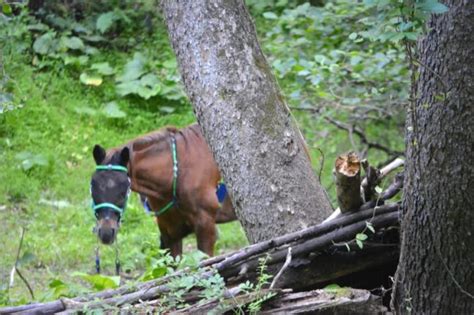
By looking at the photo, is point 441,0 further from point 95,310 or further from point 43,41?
point 43,41

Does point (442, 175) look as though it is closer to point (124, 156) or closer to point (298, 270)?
point (298, 270)

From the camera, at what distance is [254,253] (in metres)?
3.21

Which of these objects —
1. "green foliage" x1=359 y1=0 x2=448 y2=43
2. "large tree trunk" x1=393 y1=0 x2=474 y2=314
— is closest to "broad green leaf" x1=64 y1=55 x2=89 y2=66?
"large tree trunk" x1=393 y1=0 x2=474 y2=314

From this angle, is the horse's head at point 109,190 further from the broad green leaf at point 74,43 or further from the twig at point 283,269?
the broad green leaf at point 74,43

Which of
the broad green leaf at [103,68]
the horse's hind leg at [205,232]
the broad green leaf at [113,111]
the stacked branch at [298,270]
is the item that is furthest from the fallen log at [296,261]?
the broad green leaf at [103,68]

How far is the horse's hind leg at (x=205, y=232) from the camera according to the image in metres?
7.37

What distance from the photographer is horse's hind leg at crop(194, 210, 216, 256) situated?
7.37 m

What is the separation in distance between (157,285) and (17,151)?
740 centimetres

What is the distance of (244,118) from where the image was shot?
12.2 ft

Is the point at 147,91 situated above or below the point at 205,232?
below

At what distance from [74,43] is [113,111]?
4.65 ft

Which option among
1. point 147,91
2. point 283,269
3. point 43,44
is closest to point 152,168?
point 147,91

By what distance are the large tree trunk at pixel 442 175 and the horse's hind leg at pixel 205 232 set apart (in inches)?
174

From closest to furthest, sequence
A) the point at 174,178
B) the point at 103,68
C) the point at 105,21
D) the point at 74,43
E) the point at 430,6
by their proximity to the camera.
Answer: the point at 430,6 < the point at 174,178 < the point at 103,68 < the point at 74,43 < the point at 105,21
